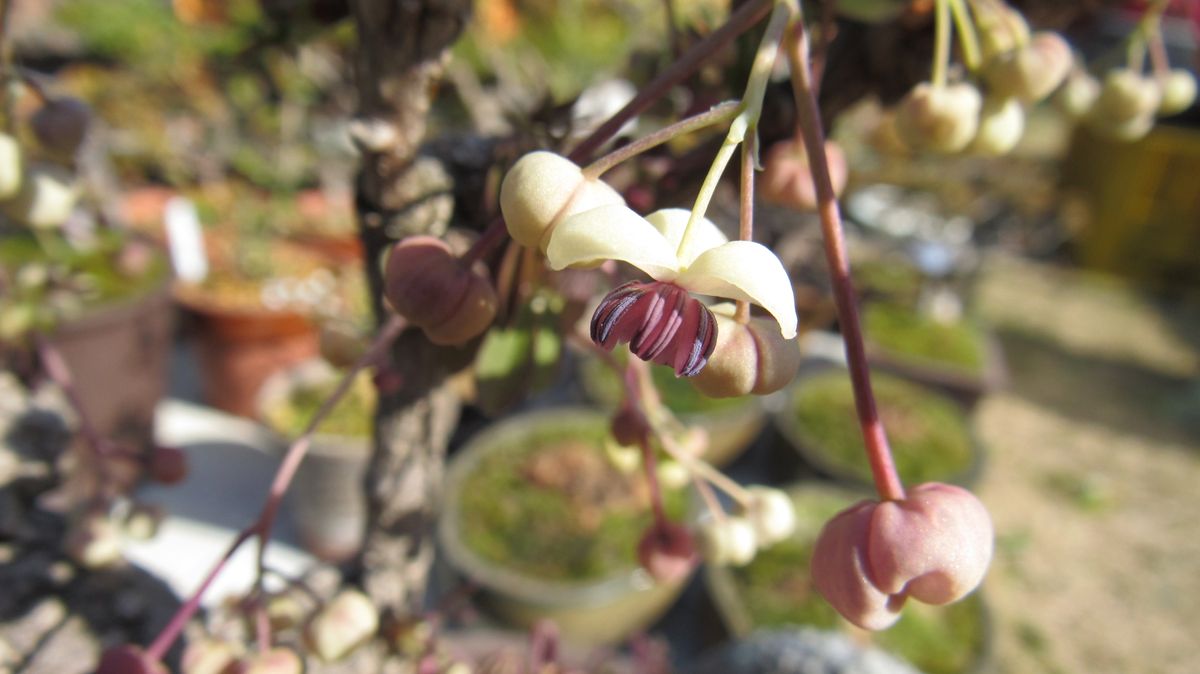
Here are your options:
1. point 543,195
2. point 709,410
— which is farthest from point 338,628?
point 709,410

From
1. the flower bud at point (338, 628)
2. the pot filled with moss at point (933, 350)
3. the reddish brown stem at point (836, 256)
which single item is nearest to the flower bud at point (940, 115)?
the reddish brown stem at point (836, 256)

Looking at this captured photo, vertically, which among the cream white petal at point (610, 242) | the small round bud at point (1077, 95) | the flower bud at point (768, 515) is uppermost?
the cream white petal at point (610, 242)

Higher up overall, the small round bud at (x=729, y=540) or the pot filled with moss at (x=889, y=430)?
the small round bud at (x=729, y=540)

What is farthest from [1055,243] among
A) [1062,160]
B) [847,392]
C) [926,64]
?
[926,64]

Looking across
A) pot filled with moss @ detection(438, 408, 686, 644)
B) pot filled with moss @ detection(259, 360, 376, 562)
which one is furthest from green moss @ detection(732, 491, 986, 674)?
pot filled with moss @ detection(259, 360, 376, 562)

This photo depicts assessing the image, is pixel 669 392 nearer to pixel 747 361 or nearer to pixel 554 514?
pixel 554 514

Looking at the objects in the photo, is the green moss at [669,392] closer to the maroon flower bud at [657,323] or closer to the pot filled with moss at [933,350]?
the pot filled with moss at [933,350]
